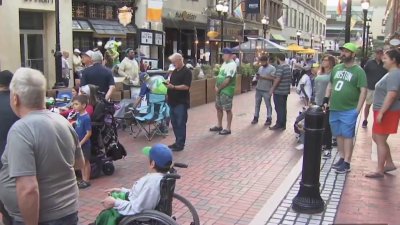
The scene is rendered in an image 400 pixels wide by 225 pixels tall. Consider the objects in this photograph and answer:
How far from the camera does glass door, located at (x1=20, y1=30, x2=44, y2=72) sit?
61.6ft

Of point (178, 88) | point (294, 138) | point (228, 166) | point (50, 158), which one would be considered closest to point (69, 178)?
point (50, 158)

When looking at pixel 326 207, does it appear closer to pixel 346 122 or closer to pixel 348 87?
pixel 346 122

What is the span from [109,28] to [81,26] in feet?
5.53

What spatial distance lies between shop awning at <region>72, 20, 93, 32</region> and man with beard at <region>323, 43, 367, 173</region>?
55.0ft

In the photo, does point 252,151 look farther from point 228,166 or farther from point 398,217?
point 398,217

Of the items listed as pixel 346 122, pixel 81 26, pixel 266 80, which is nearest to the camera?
pixel 346 122

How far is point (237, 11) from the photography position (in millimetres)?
34031

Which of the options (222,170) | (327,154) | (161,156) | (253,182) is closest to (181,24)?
(327,154)

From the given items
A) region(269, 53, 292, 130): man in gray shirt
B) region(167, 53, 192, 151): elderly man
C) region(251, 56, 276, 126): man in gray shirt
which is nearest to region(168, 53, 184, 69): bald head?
region(167, 53, 192, 151): elderly man

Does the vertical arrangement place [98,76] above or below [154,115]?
above

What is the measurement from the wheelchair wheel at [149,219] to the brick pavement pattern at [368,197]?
1631 millimetres

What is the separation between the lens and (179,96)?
8672 millimetres

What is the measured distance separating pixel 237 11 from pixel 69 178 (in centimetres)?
3211

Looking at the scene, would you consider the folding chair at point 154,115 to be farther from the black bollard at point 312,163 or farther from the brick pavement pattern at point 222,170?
the black bollard at point 312,163
